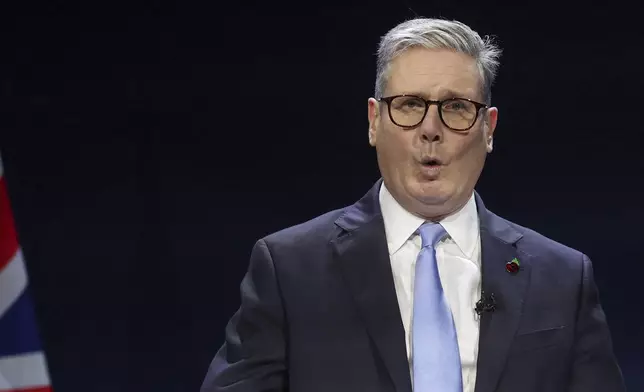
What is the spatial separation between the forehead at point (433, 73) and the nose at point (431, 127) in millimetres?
31

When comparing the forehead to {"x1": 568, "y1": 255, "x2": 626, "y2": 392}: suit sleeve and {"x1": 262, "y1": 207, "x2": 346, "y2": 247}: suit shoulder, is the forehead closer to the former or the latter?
{"x1": 262, "y1": 207, "x2": 346, "y2": 247}: suit shoulder

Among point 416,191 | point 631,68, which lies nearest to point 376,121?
point 416,191

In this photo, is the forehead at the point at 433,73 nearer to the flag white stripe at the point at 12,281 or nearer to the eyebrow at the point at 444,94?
the eyebrow at the point at 444,94

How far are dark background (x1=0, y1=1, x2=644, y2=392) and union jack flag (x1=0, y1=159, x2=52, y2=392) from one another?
111 mm

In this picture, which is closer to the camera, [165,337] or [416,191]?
[416,191]

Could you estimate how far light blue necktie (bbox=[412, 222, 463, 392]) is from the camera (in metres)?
1.45

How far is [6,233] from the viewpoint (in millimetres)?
2635

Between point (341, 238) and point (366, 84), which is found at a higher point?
point (366, 84)

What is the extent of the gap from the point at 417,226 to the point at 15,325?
1.50 metres

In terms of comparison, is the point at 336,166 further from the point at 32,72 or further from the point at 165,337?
the point at 32,72

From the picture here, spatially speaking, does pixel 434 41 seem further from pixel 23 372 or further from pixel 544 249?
pixel 23 372

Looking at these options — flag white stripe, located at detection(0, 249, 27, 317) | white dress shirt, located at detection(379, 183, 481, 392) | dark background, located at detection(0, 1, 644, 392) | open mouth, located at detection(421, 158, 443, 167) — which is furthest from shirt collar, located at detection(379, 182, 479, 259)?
flag white stripe, located at detection(0, 249, 27, 317)

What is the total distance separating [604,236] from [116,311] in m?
1.40

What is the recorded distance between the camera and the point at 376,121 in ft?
5.15
